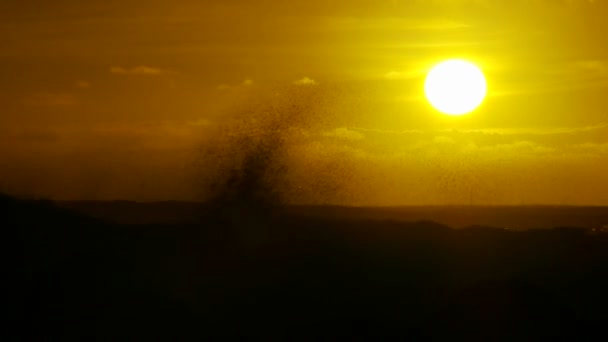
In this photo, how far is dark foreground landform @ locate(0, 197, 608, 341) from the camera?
17141 mm

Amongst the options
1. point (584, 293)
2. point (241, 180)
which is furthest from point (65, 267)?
point (241, 180)

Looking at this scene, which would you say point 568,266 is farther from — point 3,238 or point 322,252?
point 3,238

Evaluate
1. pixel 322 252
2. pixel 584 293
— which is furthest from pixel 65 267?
pixel 584 293

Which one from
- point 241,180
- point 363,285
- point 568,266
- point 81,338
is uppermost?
point 241,180

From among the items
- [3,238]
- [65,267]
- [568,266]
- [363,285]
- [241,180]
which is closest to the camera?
[65,267]

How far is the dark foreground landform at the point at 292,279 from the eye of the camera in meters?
17.1

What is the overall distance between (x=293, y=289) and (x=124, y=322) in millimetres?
4496

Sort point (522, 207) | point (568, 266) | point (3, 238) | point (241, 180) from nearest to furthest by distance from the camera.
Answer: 1. point (3, 238)
2. point (568, 266)
3. point (241, 180)
4. point (522, 207)

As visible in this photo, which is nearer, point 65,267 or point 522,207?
point 65,267

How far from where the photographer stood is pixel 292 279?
21.3 metres

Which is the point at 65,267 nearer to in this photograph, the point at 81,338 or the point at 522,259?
the point at 81,338

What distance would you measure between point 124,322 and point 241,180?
12.8m

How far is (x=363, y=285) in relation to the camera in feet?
72.3

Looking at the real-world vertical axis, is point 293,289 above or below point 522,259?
below
